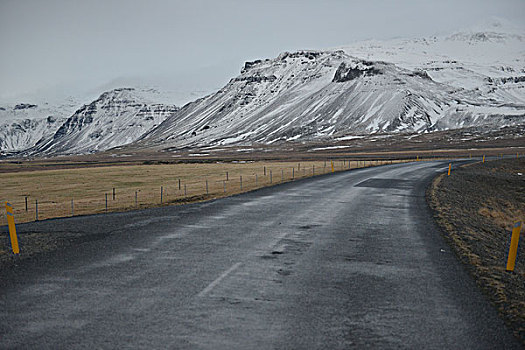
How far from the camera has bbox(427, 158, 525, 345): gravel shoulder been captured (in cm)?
854

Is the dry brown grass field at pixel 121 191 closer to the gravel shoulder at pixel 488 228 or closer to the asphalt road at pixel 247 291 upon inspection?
the asphalt road at pixel 247 291

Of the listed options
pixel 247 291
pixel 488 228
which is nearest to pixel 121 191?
pixel 488 228

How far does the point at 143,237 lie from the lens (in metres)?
13.5

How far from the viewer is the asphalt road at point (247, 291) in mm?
6547

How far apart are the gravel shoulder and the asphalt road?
36 cm

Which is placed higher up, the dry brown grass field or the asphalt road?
the asphalt road

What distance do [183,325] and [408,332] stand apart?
133 inches

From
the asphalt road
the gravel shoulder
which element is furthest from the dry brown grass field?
the gravel shoulder

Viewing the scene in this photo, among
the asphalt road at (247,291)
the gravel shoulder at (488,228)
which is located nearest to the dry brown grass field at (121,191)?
the asphalt road at (247,291)

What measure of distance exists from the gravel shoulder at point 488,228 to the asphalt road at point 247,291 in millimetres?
361

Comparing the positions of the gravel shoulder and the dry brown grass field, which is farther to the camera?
the dry brown grass field

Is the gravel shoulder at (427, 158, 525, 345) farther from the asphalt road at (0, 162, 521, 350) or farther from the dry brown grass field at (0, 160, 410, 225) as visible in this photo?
the dry brown grass field at (0, 160, 410, 225)

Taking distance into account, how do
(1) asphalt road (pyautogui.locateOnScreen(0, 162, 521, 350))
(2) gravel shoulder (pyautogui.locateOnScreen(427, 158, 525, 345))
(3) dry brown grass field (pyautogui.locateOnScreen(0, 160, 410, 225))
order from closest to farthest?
1. (1) asphalt road (pyautogui.locateOnScreen(0, 162, 521, 350))
2. (2) gravel shoulder (pyautogui.locateOnScreen(427, 158, 525, 345))
3. (3) dry brown grass field (pyautogui.locateOnScreen(0, 160, 410, 225))

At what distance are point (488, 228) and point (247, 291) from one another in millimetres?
14470
